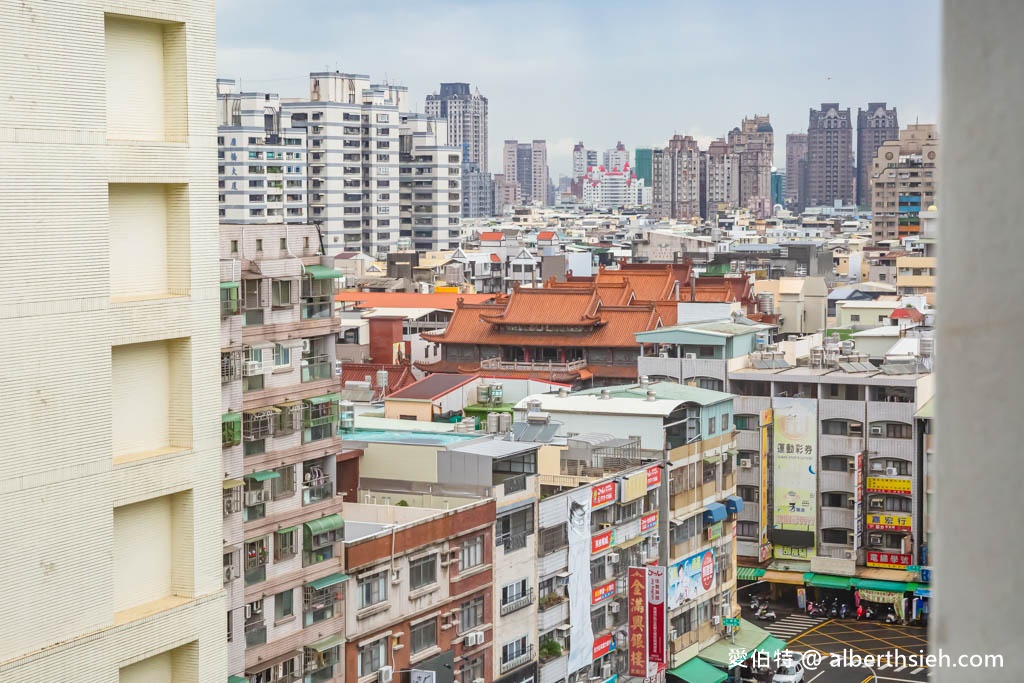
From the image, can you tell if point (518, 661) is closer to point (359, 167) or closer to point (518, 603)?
point (518, 603)

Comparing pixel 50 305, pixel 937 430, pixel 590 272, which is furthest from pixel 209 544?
pixel 590 272

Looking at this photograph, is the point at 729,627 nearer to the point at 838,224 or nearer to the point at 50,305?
the point at 50,305

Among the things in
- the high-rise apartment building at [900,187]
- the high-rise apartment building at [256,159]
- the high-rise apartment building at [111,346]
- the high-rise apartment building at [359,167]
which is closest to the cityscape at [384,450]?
the high-rise apartment building at [111,346]

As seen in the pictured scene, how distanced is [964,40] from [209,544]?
9601mm

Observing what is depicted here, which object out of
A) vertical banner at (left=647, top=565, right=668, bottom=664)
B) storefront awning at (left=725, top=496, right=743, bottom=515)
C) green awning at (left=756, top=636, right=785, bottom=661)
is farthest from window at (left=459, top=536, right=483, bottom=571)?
green awning at (left=756, top=636, right=785, bottom=661)

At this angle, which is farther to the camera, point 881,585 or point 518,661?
point 881,585

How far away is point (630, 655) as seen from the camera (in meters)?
26.8

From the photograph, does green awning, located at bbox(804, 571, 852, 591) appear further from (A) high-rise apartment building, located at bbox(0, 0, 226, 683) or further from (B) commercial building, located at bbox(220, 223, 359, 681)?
(A) high-rise apartment building, located at bbox(0, 0, 226, 683)

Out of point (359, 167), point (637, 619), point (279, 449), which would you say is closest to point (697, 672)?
point (637, 619)

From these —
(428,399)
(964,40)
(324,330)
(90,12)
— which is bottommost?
(428,399)

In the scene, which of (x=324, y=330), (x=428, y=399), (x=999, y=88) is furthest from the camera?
(x=428, y=399)

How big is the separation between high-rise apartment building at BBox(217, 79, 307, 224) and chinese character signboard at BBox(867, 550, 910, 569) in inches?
2330

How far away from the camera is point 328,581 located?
1978cm

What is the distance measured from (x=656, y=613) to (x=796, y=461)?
16324 mm
